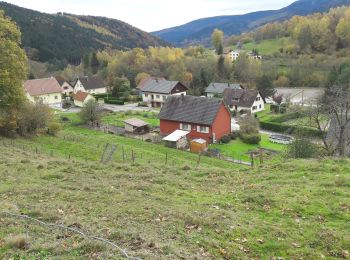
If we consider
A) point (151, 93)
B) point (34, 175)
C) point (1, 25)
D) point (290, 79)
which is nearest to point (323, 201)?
point (34, 175)

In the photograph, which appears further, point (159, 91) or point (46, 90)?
point (46, 90)

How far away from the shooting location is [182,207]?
44.3ft

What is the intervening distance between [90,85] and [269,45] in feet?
277

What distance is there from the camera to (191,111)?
47.1m

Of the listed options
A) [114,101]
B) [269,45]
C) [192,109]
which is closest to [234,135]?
[192,109]

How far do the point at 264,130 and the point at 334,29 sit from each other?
91010mm

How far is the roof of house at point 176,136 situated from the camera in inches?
1702

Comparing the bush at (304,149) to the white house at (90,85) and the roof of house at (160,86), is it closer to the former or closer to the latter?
the roof of house at (160,86)

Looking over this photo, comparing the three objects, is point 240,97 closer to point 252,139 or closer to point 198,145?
point 252,139

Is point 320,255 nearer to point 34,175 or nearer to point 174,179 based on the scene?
point 174,179

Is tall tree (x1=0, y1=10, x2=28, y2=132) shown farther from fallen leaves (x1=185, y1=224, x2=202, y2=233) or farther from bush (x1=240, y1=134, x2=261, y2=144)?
fallen leaves (x1=185, y1=224, x2=202, y2=233)

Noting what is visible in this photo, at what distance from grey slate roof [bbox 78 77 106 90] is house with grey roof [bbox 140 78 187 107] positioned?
64.5 ft

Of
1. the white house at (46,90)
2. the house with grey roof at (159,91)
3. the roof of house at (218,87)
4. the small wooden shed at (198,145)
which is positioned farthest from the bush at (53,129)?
the roof of house at (218,87)

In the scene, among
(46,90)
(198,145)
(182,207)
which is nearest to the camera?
(182,207)
